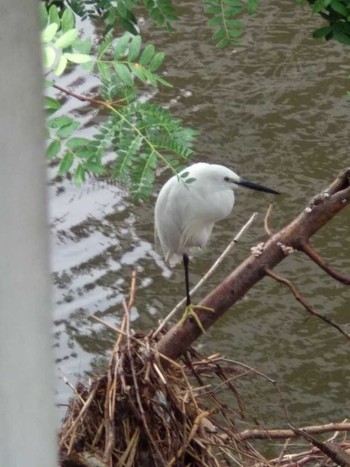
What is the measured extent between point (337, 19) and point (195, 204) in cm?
79

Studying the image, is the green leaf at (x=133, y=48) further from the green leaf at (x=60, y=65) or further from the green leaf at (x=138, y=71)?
the green leaf at (x=60, y=65)

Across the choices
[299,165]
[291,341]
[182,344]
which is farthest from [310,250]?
[299,165]

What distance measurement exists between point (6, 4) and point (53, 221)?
406 centimetres

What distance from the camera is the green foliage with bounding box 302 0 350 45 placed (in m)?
1.86

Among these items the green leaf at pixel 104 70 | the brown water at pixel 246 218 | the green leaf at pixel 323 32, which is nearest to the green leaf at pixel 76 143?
the green leaf at pixel 104 70

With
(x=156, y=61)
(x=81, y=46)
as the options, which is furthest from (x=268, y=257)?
(x=81, y=46)

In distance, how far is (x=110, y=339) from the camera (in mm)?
4078

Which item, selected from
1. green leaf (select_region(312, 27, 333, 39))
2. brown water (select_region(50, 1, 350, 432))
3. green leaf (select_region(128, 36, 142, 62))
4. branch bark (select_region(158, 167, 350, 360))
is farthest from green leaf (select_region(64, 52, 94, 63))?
brown water (select_region(50, 1, 350, 432))

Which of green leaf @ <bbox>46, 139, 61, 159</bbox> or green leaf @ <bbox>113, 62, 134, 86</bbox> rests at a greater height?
green leaf @ <bbox>113, 62, 134, 86</bbox>

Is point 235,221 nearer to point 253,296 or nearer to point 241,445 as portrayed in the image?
point 253,296

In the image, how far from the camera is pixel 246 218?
4.65 meters

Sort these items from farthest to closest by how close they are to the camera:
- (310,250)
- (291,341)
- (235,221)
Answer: (235,221)
(291,341)
(310,250)

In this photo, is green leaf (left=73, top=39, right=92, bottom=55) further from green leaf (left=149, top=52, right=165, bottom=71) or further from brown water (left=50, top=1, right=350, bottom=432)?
brown water (left=50, top=1, right=350, bottom=432)

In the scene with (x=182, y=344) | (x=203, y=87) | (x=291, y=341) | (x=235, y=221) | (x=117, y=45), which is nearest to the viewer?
(x=117, y=45)
